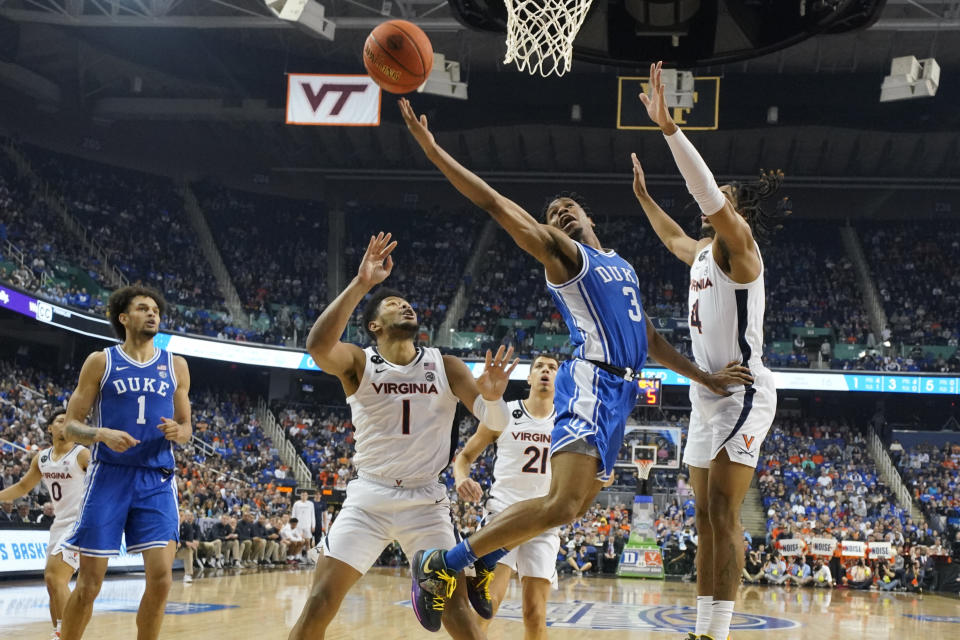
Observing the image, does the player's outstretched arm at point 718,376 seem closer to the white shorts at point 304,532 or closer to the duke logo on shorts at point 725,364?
the duke logo on shorts at point 725,364

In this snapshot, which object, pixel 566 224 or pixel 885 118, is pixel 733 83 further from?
pixel 566 224

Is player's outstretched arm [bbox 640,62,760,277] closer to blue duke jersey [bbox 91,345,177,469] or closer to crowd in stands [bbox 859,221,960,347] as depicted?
blue duke jersey [bbox 91,345,177,469]

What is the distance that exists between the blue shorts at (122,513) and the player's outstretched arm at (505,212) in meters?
2.81

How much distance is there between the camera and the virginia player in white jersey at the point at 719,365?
5098 millimetres

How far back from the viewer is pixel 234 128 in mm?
35188

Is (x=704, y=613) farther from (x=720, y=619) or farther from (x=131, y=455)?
(x=131, y=455)

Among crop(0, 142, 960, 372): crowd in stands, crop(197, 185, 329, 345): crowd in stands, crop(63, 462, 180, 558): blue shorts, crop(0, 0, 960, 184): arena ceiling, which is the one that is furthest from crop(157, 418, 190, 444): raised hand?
crop(197, 185, 329, 345): crowd in stands

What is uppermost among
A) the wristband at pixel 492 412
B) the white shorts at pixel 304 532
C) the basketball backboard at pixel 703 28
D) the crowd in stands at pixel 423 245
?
the crowd in stands at pixel 423 245

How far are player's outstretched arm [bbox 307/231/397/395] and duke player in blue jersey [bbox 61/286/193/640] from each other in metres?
1.33

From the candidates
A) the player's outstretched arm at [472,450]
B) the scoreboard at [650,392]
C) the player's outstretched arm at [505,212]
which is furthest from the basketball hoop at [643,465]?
the player's outstretched arm at [505,212]

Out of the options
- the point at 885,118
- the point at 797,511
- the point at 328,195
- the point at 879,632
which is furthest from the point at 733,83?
the point at 879,632

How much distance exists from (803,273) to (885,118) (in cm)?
750

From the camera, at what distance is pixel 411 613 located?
11.8m

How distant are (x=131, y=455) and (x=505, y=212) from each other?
294 centimetres
